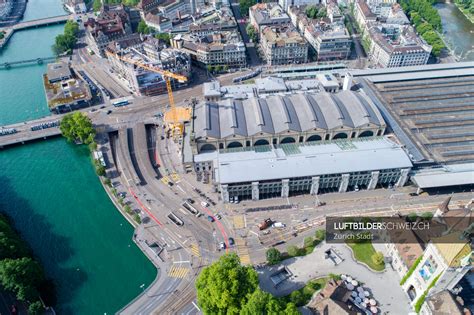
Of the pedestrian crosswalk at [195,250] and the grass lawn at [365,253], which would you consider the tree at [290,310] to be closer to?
the grass lawn at [365,253]

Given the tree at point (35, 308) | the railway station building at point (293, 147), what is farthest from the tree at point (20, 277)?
the railway station building at point (293, 147)

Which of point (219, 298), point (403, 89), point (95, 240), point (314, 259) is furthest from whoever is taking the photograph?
point (403, 89)

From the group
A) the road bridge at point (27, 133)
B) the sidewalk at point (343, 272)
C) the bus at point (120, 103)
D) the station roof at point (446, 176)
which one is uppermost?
the bus at point (120, 103)

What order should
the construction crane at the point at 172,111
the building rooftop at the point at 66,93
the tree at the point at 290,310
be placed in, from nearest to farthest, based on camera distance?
the tree at the point at 290,310 → the construction crane at the point at 172,111 → the building rooftop at the point at 66,93

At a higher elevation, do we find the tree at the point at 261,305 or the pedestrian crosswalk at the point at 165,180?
the pedestrian crosswalk at the point at 165,180

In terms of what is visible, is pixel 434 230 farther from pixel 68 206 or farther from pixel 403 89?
pixel 68 206

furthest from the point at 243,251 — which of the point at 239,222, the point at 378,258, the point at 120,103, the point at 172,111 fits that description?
the point at 120,103

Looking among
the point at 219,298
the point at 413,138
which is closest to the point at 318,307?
the point at 219,298
